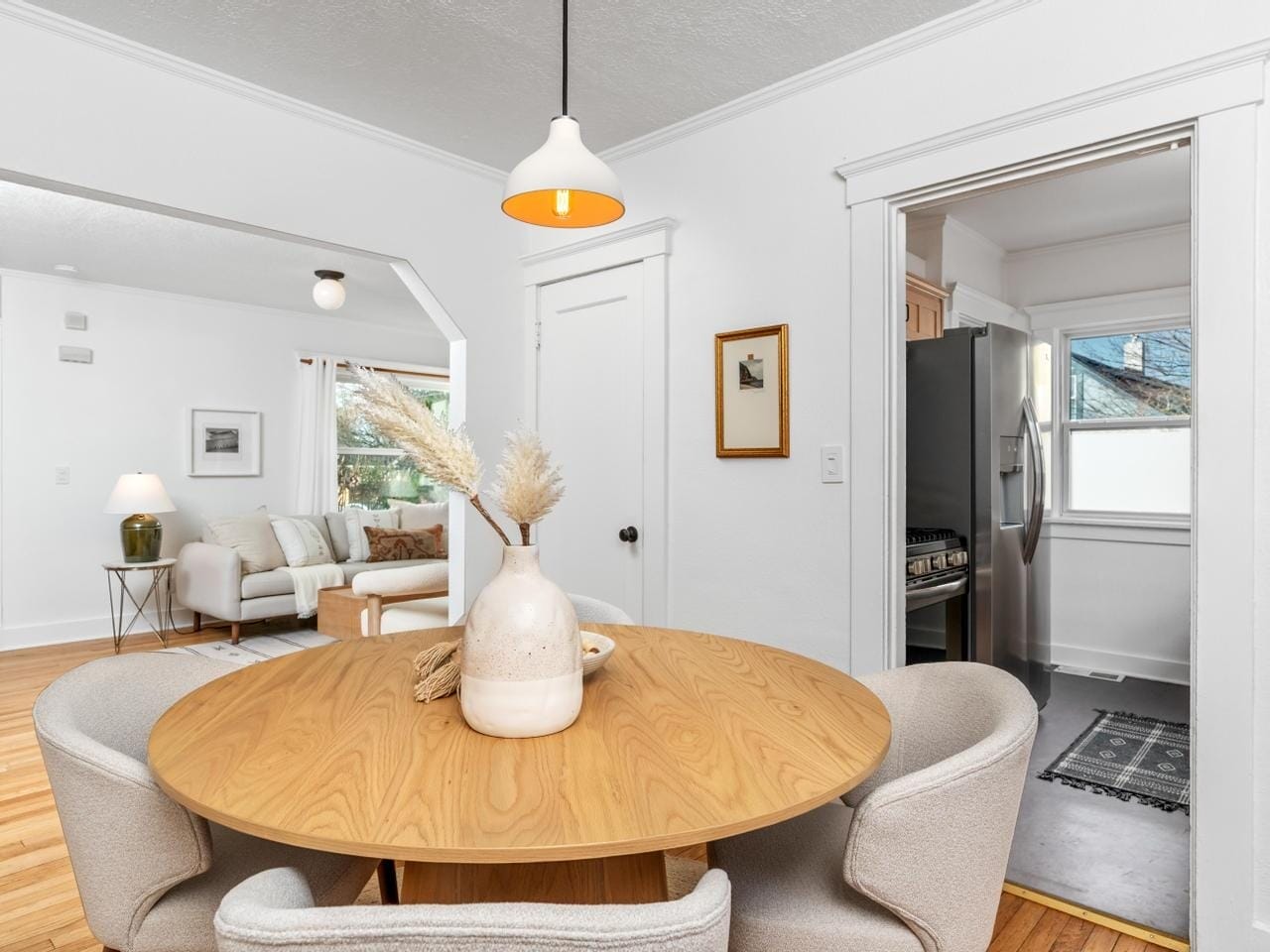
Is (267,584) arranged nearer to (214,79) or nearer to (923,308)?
(214,79)

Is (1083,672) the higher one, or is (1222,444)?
(1222,444)

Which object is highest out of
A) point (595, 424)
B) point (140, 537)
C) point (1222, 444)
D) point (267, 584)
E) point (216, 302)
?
point (216, 302)

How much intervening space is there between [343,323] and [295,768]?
6319 mm

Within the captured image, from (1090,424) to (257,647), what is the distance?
5.45m

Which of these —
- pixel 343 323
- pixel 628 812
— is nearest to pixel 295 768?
pixel 628 812

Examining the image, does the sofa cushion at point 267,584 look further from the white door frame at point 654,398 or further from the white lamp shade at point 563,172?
the white lamp shade at point 563,172

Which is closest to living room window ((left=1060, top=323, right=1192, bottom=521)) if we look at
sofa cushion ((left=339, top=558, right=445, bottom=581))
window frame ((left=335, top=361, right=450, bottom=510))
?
sofa cushion ((left=339, top=558, right=445, bottom=581))

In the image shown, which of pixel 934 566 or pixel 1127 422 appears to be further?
pixel 1127 422

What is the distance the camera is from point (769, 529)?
2.68 meters

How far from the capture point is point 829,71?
246 cm

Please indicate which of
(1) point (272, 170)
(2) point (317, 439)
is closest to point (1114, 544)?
(1) point (272, 170)

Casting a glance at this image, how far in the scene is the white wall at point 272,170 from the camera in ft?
7.23

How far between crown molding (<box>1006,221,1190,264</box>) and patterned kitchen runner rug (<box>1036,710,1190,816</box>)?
2576 mm

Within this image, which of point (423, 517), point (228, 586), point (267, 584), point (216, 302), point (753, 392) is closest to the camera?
point (753, 392)
